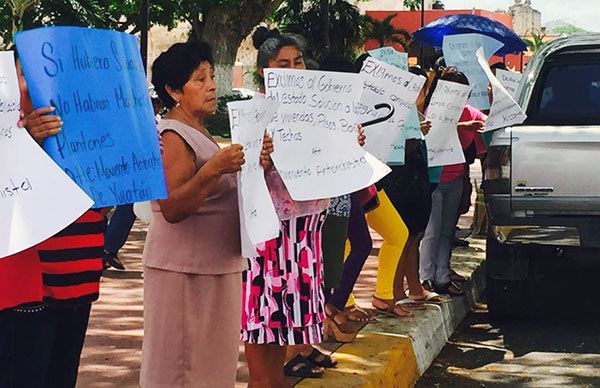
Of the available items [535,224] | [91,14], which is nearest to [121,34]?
[535,224]

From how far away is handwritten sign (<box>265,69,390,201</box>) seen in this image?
464 cm

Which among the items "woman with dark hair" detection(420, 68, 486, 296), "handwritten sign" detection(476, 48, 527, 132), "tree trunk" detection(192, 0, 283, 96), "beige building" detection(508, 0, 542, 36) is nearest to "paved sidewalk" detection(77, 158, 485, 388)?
"woman with dark hair" detection(420, 68, 486, 296)

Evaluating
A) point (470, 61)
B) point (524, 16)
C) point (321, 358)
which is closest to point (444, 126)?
point (470, 61)

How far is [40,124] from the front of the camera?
3.41m

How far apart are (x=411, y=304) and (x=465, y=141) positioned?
1.71 m

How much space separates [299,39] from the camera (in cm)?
508

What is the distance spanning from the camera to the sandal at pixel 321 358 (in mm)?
5824

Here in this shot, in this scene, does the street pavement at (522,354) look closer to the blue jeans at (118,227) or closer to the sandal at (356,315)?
the sandal at (356,315)

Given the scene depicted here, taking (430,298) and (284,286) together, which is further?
(430,298)

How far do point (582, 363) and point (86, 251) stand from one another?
153 inches

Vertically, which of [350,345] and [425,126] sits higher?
[425,126]

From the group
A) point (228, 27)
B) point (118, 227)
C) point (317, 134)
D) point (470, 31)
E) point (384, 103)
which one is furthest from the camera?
point (228, 27)

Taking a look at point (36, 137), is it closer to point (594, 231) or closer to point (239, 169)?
point (239, 169)

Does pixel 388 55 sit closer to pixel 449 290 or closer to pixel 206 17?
pixel 449 290
